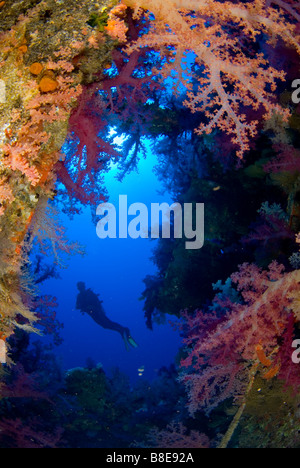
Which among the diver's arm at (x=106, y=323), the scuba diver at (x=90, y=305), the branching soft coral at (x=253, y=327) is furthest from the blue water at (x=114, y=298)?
the branching soft coral at (x=253, y=327)

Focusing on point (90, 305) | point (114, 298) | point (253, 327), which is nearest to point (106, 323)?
point (90, 305)

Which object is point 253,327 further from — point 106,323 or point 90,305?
point 90,305

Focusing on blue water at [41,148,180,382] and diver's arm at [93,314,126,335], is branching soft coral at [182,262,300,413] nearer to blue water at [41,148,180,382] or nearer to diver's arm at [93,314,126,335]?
diver's arm at [93,314,126,335]

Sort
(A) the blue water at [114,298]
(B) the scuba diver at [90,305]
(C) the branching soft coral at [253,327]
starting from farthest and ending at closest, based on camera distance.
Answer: (A) the blue water at [114,298], (B) the scuba diver at [90,305], (C) the branching soft coral at [253,327]

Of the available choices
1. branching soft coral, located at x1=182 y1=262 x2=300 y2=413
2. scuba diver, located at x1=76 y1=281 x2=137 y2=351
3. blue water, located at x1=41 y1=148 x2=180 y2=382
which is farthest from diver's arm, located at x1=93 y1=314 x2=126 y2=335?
blue water, located at x1=41 y1=148 x2=180 y2=382

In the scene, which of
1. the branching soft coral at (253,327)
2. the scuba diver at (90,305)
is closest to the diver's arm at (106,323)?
the scuba diver at (90,305)

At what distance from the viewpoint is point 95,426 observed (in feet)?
17.9

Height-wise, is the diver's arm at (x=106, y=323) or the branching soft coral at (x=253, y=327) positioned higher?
the branching soft coral at (x=253, y=327)

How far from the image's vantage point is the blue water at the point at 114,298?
147ft

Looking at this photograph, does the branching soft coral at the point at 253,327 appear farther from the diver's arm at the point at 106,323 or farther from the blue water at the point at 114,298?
the blue water at the point at 114,298

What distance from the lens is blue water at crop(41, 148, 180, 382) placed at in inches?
1768

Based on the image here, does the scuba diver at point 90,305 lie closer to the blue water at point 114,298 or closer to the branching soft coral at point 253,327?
the branching soft coral at point 253,327

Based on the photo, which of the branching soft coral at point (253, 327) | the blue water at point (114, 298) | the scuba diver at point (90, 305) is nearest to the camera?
the branching soft coral at point (253, 327)

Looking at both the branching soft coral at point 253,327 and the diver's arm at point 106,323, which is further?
the diver's arm at point 106,323
